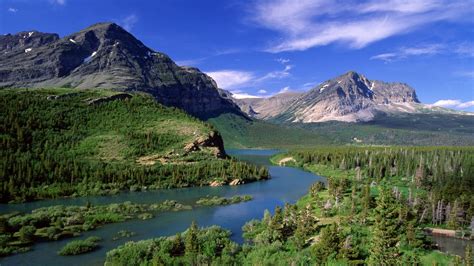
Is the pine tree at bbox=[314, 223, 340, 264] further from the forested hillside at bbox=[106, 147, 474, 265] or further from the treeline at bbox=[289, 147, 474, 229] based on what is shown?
the treeline at bbox=[289, 147, 474, 229]

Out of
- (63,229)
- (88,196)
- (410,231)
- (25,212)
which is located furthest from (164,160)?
(410,231)

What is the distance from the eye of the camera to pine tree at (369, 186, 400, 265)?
59.9m

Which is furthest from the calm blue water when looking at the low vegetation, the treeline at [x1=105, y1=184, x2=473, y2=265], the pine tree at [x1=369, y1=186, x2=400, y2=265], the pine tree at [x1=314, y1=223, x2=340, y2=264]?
the pine tree at [x1=369, y1=186, x2=400, y2=265]

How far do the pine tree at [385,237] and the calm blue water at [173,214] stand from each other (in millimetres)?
29300

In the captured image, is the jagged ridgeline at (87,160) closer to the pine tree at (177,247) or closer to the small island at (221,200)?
the small island at (221,200)

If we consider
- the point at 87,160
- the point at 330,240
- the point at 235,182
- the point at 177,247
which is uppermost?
the point at 87,160

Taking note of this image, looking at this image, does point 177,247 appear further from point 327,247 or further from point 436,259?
point 436,259

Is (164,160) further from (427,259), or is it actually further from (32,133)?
(427,259)

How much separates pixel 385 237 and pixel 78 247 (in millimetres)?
54463

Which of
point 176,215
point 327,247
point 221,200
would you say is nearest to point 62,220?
point 176,215

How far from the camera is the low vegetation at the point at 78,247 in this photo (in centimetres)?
7150

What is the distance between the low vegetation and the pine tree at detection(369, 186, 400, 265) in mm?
50550

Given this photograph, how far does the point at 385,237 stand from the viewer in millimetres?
63281

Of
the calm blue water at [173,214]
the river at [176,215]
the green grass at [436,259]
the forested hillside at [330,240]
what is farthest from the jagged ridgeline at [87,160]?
the green grass at [436,259]
